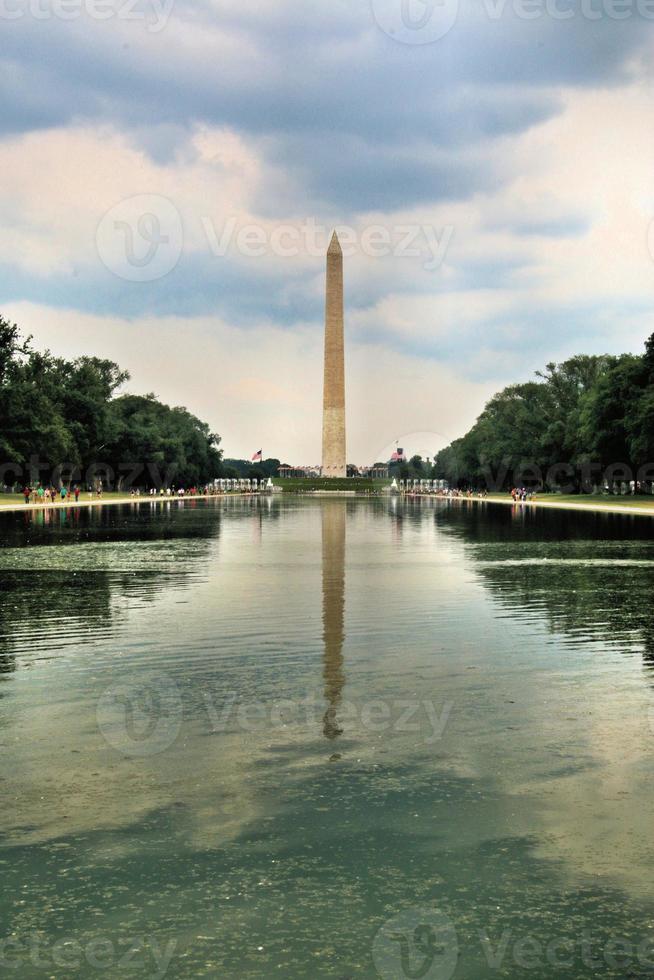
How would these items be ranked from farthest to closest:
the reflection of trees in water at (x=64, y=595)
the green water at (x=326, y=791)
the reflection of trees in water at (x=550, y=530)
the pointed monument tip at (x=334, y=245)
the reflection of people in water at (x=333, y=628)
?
1. the pointed monument tip at (x=334, y=245)
2. the reflection of trees in water at (x=550, y=530)
3. the reflection of trees in water at (x=64, y=595)
4. the reflection of people in water at (x=333, y=628)
5. the green water at (x=326, y=791)

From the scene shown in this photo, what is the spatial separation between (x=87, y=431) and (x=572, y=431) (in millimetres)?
46500

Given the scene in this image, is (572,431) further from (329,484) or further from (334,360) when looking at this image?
(329,484)

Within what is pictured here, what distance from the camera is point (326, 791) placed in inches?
293

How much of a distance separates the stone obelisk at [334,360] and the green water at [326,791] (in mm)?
99023

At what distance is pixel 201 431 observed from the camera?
499 ft

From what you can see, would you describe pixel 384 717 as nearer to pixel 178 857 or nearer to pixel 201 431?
pixel 178 857

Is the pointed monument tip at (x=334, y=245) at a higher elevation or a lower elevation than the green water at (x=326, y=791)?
higher

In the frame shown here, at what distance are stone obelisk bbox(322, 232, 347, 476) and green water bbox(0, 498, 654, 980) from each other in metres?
99.0

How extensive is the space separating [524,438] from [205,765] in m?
115

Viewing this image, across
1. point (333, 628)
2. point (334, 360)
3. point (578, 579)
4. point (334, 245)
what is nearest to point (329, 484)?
point (334, 360)

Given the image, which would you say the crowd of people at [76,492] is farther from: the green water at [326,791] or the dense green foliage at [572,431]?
the green water at [326,791]

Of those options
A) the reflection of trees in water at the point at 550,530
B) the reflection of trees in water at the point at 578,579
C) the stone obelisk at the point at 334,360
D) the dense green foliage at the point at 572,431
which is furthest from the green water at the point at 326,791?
the stone obelisk at the point at 334,360

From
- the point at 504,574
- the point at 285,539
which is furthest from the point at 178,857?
the point at 285,539

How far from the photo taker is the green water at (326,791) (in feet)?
17.1
